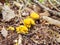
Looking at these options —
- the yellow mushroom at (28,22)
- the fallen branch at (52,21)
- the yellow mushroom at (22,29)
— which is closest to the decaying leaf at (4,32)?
the yellow mushroom at (22,29)

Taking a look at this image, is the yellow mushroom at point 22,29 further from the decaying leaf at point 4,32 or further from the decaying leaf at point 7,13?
the decaying leaf at point 7,13

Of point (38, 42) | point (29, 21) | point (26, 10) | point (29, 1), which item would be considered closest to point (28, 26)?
point (29, 21)

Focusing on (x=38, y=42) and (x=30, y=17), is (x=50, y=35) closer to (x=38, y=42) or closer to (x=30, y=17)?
(x=38, y=42)

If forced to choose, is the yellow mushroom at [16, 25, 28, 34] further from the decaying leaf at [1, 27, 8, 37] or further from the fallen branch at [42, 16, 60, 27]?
the fallen branch at [42, 16, 60, 27]

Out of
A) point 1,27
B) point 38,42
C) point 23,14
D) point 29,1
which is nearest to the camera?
point 38,42

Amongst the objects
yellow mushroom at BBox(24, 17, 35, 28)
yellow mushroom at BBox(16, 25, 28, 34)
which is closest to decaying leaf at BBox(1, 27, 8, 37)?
yellow mushroom at BBox(16, 25, 28, 34)

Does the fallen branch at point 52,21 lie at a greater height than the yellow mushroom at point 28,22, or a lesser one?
lesser

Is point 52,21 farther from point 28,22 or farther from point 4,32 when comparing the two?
point 4,32

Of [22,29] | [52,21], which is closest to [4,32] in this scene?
[22,29]

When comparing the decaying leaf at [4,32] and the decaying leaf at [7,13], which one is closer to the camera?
the decaying leaf at [4,32]
